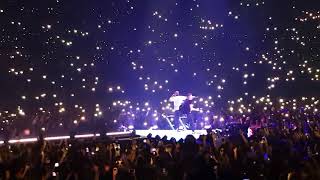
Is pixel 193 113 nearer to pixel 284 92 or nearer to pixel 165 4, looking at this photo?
pixel 284 92

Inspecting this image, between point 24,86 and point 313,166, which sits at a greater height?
point 24,86

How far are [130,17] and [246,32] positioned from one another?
367 inches

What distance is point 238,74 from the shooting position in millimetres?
35031

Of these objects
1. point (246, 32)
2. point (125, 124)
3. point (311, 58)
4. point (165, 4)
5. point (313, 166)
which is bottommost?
point (313, 166)

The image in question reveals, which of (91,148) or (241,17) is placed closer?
(91,148)

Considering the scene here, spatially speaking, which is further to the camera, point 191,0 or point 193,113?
point 191,0

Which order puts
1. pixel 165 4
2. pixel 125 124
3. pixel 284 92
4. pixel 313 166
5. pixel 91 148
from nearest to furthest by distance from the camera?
pixel 313 166
pixel 91 148
pixel 125 124
pixel 284 92
pixel 165 4

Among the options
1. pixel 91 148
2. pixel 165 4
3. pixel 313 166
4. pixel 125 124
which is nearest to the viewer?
pixel 313 166

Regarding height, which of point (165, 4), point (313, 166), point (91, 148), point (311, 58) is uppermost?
point (165, 4)

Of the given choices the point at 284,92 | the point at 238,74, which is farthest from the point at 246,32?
the point at 284,92

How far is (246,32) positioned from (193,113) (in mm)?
13333

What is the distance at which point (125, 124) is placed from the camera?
27109mm

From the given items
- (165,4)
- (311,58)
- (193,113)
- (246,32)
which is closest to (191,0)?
(165,4)

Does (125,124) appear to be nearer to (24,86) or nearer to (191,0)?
(24,86)
